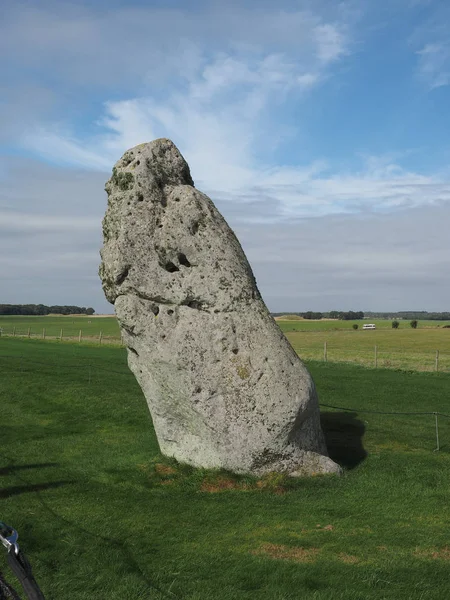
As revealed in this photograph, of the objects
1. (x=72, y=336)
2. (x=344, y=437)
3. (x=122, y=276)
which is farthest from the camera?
(x=72, y=336)

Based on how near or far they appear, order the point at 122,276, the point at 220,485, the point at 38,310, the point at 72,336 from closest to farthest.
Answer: the point at 220,485, the point at 122,276, the point at 72,336, the point at 38,310

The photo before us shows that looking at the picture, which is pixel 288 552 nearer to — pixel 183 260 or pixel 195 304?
pixel 195 304

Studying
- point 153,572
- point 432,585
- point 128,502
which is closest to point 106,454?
point 128,502

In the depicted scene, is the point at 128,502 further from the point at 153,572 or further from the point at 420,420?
the point at 420,420

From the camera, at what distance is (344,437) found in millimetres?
15438

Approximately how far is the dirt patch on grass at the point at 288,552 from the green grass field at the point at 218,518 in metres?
0.03

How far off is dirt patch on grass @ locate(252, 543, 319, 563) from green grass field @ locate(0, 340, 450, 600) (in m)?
0.03

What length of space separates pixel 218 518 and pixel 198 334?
375cm

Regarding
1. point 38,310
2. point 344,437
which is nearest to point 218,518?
point 344,437

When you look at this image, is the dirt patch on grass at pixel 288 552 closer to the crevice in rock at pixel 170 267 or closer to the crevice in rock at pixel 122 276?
the crevice in rock at pixel 170 267

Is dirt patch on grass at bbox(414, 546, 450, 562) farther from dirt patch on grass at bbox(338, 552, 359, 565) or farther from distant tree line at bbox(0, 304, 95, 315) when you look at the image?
distant tree line at bbox(0, 304, 95, 315)

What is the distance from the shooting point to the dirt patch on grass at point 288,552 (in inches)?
311

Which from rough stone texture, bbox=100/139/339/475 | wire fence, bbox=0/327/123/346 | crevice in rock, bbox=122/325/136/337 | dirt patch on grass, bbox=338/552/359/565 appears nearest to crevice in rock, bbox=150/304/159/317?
rough stone texture, bbox=100/139/339/475

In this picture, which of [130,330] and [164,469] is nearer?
[164,469]
